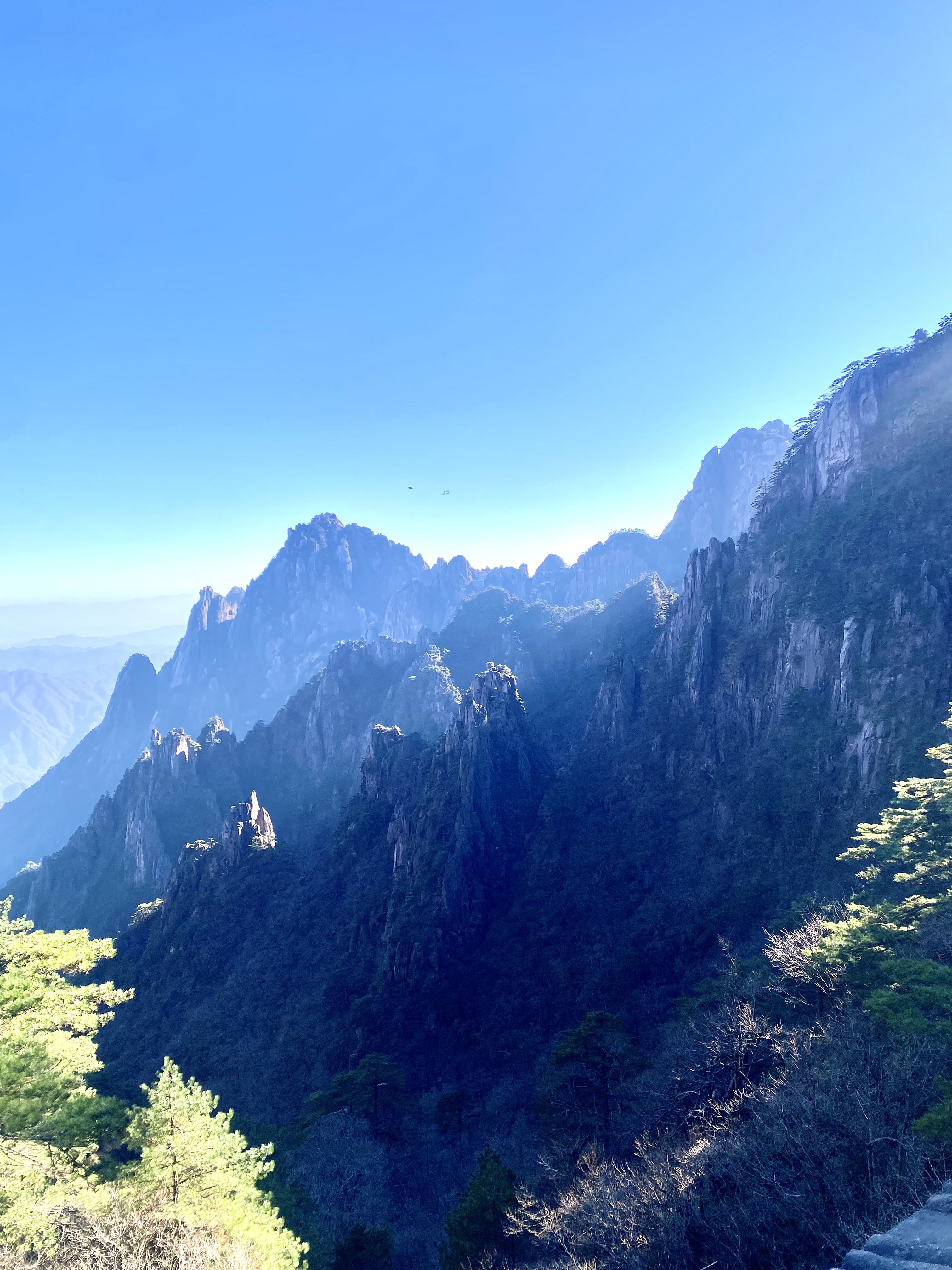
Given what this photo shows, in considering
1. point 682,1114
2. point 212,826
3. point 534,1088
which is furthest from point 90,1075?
point 212,826

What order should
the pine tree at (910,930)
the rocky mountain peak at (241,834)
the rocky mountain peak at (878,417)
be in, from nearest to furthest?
the pine tree at (910,930), the rocky mountain peak at (878,417), the rocky mountain peak at (241,834)

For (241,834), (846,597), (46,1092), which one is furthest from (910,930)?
(241,834)

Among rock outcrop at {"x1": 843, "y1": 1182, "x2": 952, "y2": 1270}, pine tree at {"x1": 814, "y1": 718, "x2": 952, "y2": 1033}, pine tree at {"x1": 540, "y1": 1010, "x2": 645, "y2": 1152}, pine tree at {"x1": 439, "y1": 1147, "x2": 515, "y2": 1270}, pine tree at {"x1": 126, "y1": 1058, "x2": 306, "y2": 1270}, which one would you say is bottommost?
pine tree at {"x1": 540, "y1": 1010, "x2": 645, "y2": 1152}

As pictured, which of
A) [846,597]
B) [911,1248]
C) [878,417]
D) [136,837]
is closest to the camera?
[911,1248]

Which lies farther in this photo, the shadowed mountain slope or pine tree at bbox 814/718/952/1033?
the shadowed mountain slope

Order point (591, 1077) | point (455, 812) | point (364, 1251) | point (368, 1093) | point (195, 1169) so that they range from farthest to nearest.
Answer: point (455, 812), point (368, 1093), point (591, 1077), point (364, 1251), point (195, 1169)

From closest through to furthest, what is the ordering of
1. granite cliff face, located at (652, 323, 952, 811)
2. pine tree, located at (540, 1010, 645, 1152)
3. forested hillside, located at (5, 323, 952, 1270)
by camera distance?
forested hillside, located at (5, 323, 952, 1270)
pine tree, located at (540, 1010, 645, 1152)
granite cliff face, located at (652, 323, 952, 811)

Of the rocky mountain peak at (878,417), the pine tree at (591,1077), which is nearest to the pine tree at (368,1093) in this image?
the pine tree at (591,1077)

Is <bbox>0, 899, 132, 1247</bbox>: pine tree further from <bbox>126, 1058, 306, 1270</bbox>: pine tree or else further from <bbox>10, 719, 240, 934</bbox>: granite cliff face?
<bbox>10, 719, 240, 934</bbox>: granite cliff face

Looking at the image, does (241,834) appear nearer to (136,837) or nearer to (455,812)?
(455,812)

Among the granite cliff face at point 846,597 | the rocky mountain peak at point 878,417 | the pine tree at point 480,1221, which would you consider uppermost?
the rocky mountain peak at point 878,417

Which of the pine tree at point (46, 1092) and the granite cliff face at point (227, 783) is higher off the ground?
the pine tree at point (46, 1092)

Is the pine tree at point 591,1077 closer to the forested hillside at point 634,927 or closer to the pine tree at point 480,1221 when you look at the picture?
the forested hillside at point 634,927

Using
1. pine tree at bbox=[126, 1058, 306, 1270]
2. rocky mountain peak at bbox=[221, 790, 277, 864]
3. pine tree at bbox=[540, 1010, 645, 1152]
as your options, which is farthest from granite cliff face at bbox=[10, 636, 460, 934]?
pine tree at bbox=[126, 1058, 306, 1270]
